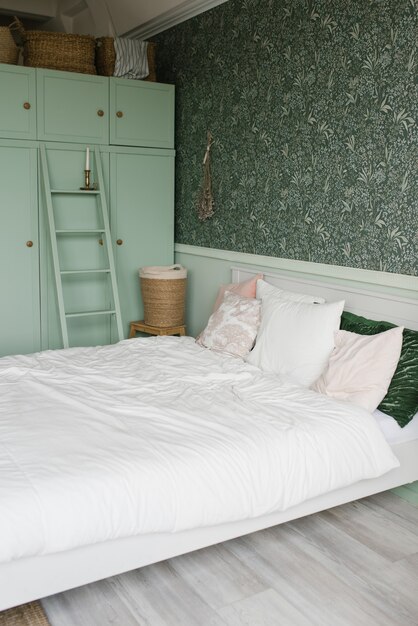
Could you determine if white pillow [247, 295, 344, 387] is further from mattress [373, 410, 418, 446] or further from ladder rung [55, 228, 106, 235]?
ladder rung [55, 228, 106, 235]

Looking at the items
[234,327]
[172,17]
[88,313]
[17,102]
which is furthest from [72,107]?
[234,327]

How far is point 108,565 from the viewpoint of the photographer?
2168mm

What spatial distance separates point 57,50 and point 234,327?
2.23 meters

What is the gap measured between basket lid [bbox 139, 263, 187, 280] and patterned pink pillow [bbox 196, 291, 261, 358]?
78 centimetres

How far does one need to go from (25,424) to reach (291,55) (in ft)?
8.15

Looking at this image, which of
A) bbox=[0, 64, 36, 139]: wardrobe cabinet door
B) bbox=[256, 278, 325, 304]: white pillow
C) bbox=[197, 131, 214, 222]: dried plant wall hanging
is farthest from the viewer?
bbox=[197, 131, 214, 222]: dried plant wall hanging

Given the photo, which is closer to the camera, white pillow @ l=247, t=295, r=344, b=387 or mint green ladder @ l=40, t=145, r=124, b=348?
white pillow @ l=247, t=295, r=344, b=387

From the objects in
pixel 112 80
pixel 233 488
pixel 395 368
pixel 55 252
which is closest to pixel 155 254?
pixel 55 252

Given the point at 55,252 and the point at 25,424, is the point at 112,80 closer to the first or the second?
the point at 55,252

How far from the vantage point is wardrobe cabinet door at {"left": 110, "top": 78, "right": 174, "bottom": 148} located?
4582 mm

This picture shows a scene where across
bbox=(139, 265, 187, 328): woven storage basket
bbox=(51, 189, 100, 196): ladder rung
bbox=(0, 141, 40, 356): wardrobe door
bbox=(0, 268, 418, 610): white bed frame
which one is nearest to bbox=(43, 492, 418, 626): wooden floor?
bbox=(0, 268, 418, 610): white bed frame

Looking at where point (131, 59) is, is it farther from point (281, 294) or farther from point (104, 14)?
point (281, 294)

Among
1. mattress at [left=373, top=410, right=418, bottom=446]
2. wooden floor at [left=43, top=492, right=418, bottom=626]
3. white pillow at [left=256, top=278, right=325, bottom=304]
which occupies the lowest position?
wooden floor at [left=43, top=492, right=418, bottom=626]

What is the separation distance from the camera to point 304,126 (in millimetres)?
3693
